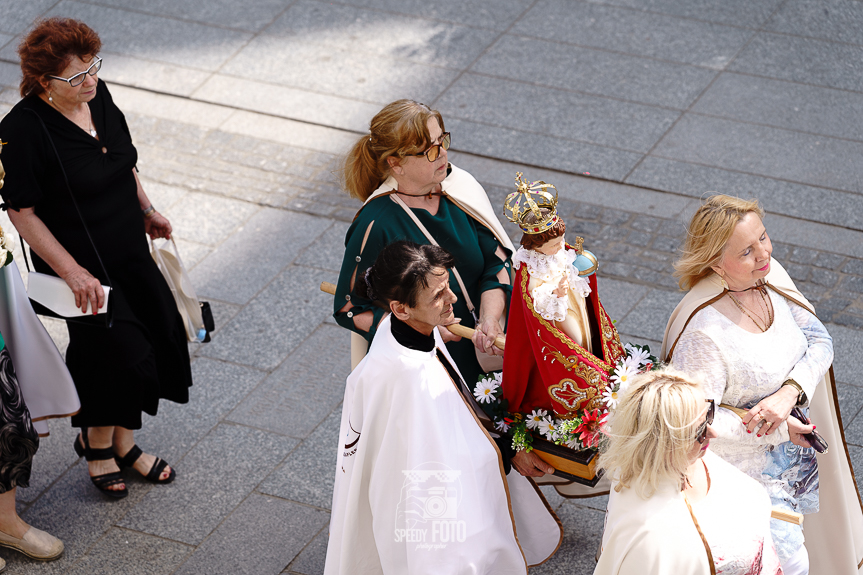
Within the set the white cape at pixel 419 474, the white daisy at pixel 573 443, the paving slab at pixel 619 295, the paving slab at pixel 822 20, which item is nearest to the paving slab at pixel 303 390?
the paving slab at pixel 619 295

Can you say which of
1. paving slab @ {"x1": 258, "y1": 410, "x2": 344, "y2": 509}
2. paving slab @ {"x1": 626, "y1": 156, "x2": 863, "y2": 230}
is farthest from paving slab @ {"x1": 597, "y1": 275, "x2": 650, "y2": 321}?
paving slab @ {"x1": 258, "y1": 410, "x2": 344, "y2": 509}

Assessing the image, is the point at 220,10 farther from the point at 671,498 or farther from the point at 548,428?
the point at 671,498

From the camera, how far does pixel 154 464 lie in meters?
5.32

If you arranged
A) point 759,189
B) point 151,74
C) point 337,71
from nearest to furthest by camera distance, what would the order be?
point 759,189, point 337,71, point 151,74

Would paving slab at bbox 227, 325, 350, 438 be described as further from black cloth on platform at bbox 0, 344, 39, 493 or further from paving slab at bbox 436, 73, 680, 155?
paving slab at bbox 436, 73, 680, 155

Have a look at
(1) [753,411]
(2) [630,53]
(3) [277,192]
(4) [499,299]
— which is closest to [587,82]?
(2) [630,53]

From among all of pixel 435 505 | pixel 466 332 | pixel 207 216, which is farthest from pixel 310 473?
pixel 207 216

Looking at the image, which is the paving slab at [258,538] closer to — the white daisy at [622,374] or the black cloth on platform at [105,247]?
the black cloth on platform at [105,247]

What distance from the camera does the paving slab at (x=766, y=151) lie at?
733 cm

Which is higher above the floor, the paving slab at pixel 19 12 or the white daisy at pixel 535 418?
the white daisy at pixel 535 418

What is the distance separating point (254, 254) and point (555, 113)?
2.88 meters

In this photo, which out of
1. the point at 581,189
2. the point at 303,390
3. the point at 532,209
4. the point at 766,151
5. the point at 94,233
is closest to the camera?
the point at 532,209

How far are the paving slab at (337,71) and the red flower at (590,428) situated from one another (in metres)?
5.32

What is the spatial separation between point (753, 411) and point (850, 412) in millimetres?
2101
